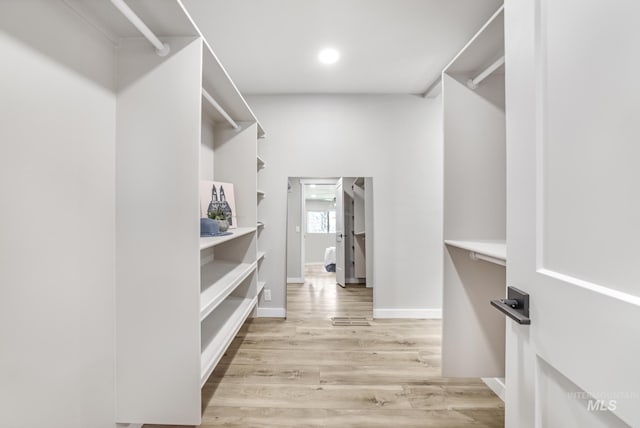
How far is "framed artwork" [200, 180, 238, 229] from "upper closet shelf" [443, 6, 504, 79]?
191 cm

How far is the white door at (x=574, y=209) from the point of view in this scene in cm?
50

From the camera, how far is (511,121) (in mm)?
834

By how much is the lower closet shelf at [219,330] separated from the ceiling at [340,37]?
2170mm

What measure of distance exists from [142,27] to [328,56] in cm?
165

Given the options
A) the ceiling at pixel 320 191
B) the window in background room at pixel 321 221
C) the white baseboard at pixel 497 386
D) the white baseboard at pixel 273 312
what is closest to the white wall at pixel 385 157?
the white baseboard at pixel 273 312

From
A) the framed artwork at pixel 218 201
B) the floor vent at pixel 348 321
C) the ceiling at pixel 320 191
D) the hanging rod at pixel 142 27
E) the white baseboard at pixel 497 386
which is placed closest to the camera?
the hanging rod at pixel 142 27

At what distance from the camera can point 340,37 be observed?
2.27m

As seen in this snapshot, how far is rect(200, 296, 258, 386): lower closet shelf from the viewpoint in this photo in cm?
162

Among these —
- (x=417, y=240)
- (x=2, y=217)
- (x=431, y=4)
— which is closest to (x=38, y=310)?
(x=2, y=217)

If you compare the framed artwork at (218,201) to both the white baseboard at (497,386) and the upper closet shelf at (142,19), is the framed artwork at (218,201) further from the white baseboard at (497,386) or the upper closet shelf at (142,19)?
the white baseboard at (497,386)

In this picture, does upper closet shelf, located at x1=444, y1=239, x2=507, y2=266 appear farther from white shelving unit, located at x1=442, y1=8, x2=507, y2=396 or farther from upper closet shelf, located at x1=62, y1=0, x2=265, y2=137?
upper closet shelf, located at x1=62, y1=0, x2=265, y2=137

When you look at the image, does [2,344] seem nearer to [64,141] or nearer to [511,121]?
[64,141]

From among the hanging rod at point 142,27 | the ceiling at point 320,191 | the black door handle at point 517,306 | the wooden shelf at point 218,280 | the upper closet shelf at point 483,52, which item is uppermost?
the upper closet shelf at point 483,52

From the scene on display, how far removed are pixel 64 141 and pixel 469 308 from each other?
2211 millimetres
